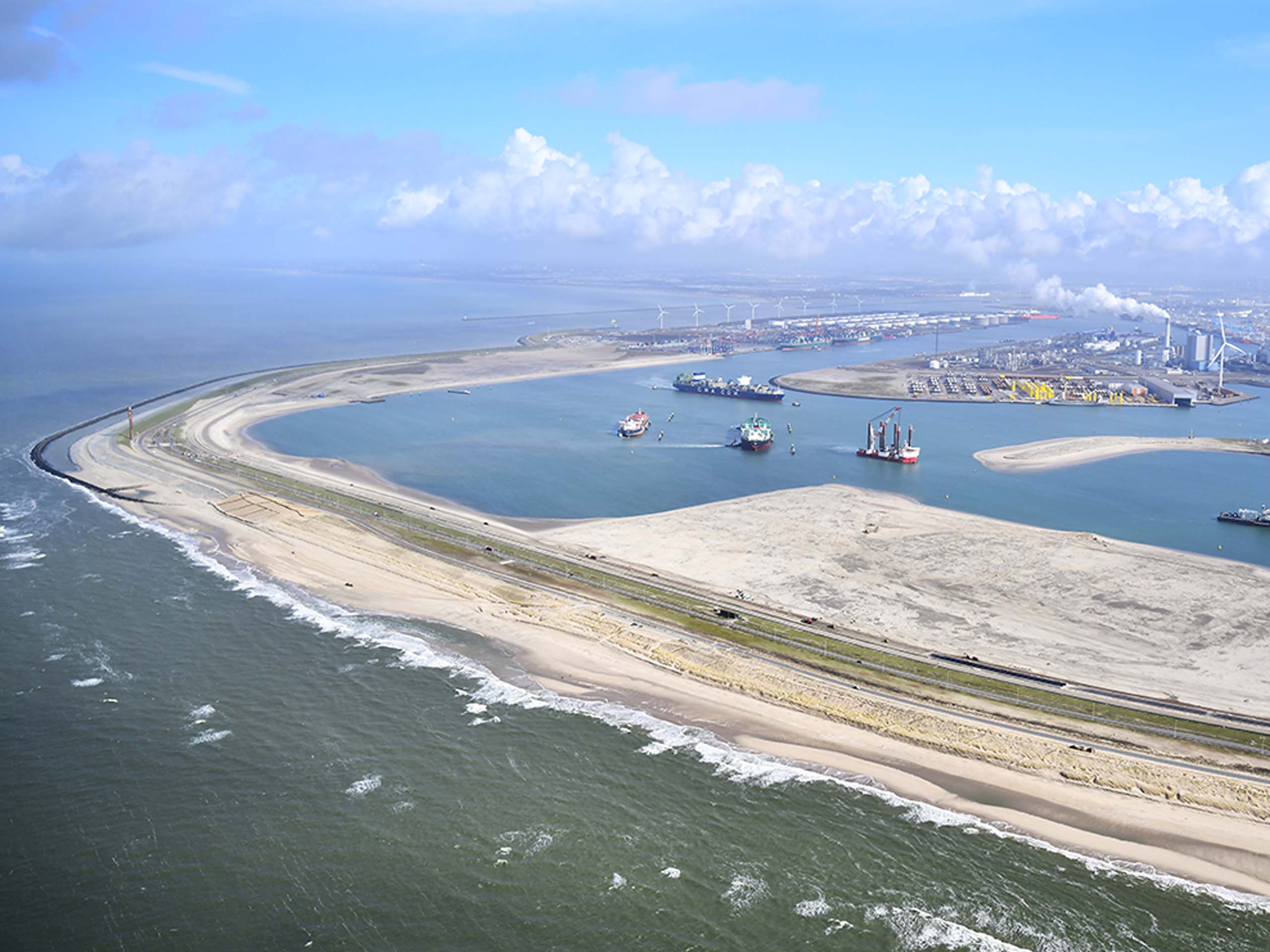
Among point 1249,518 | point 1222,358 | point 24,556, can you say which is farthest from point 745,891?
point 1222,358

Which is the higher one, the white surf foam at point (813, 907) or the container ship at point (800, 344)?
the container ship at point (800, 344)

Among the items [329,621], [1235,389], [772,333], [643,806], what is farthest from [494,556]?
[772,333]

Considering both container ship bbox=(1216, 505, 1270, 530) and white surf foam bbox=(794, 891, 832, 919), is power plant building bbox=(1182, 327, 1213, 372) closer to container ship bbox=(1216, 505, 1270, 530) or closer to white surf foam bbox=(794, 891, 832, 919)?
container ship bbox=(1216, 505, 1270, 530)

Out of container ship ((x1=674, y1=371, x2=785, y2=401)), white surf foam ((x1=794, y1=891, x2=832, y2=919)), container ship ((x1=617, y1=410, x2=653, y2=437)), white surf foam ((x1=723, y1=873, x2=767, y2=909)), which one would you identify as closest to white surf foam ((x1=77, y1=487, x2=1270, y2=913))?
white surf foam ((x1=723, y1=873, x2=767, y2=909))

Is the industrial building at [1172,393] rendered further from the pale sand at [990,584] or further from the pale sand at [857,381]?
the pale sand at [990,584]

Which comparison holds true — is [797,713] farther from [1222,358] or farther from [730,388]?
[1222,358]

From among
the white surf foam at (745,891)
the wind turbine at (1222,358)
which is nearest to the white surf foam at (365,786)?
the white surf foam at (745,891)
